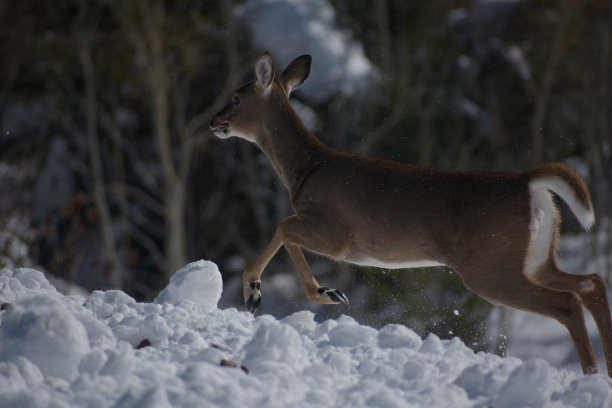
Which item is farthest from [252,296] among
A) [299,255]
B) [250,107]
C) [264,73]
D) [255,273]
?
[264,73]

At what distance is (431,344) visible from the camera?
4.71 metres

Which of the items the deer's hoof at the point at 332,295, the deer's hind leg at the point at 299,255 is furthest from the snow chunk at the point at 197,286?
the deer's hoof at the point at 332,295

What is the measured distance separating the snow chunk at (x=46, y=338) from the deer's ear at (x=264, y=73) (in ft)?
8.57

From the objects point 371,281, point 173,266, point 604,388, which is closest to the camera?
point 604,388

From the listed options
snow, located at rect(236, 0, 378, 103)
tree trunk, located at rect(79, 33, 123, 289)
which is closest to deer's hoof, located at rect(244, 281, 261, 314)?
tree trunk, located at rect(79, 33, 123, 289)

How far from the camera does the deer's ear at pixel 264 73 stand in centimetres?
592

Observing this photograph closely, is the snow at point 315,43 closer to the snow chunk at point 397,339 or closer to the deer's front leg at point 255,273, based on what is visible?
the deer's front leg at point 255,273

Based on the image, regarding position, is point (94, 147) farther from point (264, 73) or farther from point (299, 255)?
point (299, 255)

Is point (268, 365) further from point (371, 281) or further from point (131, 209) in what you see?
point (131, 209)

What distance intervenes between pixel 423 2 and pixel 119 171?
29.2 feet

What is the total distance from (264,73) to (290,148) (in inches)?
22.1

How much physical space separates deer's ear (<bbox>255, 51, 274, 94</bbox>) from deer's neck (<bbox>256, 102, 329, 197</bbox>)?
0.18 meters

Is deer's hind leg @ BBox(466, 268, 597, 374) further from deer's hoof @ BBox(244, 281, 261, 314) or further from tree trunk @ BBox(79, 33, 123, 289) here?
tree trunk @ BBox(79, 33, 123, 289)

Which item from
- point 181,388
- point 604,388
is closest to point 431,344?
point 604,388
